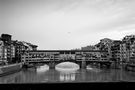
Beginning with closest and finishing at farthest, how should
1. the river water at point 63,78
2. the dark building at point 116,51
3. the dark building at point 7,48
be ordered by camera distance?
the river water at point 63,78, the dark building at point 7,48, the dark building at point 116,51

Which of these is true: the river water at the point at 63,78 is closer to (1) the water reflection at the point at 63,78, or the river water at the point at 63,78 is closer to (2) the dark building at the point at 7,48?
(1) the water reflection at the point at 63,78

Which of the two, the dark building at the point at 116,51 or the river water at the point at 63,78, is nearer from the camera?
the river water at the point at 63,78

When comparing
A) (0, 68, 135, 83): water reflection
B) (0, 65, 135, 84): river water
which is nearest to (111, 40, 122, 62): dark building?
(0, 65, 135, 84): river water

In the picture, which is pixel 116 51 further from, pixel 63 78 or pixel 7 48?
pixel 63 78

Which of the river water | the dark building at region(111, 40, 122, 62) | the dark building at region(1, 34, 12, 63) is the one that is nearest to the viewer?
the river water

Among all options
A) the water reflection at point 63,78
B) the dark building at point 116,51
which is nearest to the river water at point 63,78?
the water reflection at point 63,78

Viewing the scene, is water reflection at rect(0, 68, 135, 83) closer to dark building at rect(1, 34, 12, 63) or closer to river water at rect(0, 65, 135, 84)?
river water at rect(0, 65, 135, 84)

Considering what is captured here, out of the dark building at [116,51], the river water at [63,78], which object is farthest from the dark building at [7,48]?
the dark building at [116,51]

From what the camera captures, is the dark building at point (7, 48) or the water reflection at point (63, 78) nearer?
the water reflection at point (63, 78)

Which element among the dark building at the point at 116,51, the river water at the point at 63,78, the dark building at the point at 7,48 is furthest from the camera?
the dark building at the point at 116,51

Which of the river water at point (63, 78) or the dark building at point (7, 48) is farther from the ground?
the dark building at point (7, 48)
